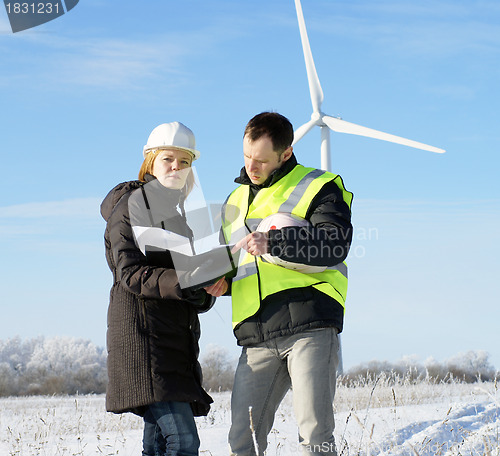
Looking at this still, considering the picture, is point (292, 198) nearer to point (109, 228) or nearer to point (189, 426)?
point (109, 228)

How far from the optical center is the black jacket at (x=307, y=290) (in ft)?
12.2

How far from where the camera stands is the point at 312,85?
55.0 ft

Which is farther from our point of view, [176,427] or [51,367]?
[51,367]

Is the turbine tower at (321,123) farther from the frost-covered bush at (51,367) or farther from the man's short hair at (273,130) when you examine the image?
the frost-covered bush at (51,367)

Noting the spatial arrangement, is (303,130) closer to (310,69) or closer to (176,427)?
(310,69)

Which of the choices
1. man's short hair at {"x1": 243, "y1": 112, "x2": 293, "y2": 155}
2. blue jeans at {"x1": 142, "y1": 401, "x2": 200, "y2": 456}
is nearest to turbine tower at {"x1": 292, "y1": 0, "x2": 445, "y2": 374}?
man's short hair at {"x1": 243, "y1": 112, "x2": 293, "y2": 155}

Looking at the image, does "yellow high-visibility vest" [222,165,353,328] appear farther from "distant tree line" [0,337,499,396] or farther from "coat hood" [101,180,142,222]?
"distant tree line" [0,337,499,396]

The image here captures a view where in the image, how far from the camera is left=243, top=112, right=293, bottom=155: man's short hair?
402 cm

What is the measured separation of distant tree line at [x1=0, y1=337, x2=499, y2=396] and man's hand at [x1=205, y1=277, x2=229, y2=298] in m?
22.9

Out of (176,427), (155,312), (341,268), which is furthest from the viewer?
(341,268)

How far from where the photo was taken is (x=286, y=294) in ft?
12.5

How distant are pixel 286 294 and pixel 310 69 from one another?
13276 mm

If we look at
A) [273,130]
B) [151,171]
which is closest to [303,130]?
[273,130]

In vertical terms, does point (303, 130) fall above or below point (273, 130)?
above
